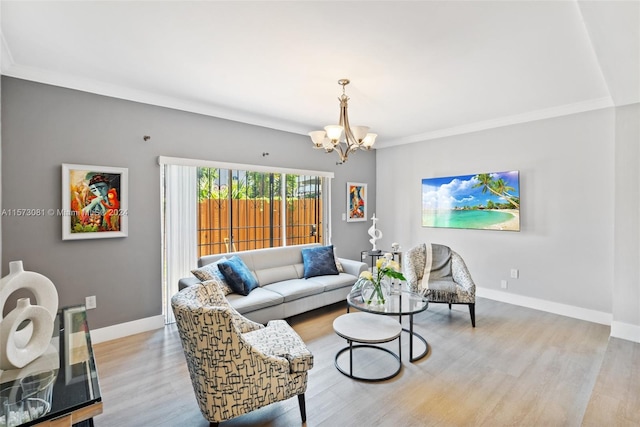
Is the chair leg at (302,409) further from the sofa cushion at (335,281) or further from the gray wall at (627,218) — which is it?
the gray wall at (627,218)

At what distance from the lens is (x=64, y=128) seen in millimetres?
2951

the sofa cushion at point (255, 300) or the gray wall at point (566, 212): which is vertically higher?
the gray wall at point (566, 212)

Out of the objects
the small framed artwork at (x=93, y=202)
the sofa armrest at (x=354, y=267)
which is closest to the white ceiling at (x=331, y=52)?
the small framed artwork at (x=93, y=202)

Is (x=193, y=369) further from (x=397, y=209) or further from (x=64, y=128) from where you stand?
(x=397, y=209)

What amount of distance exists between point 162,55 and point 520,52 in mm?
2951

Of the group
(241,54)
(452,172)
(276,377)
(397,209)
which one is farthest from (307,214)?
(276,377)

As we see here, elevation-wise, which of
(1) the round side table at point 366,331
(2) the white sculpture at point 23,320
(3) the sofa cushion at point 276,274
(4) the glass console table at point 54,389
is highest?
(2) the white sculpture at point 23,320

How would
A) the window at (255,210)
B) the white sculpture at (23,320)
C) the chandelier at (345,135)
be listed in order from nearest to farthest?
the white sculpture at (23,320) < the chandelier at (345,135) < the window at (255,210)

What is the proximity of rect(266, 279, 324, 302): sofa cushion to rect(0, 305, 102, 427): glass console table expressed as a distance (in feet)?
6.79

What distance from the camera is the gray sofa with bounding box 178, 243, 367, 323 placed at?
3.25m

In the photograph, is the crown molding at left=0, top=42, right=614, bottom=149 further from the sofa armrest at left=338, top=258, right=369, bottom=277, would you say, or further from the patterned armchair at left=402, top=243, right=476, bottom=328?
the sofa armrest at left=338, top=258, right=369, bottom=277

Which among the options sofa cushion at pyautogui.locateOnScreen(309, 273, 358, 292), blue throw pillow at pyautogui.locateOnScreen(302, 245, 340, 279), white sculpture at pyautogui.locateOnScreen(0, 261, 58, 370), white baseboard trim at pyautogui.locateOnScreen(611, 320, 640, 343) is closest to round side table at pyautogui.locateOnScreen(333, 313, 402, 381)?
sofa cushion at pyautogui.locateOnScreen(309, 273, 358, 292)

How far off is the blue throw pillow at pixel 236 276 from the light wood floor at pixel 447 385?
802 mm

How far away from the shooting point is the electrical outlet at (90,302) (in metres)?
3.07
